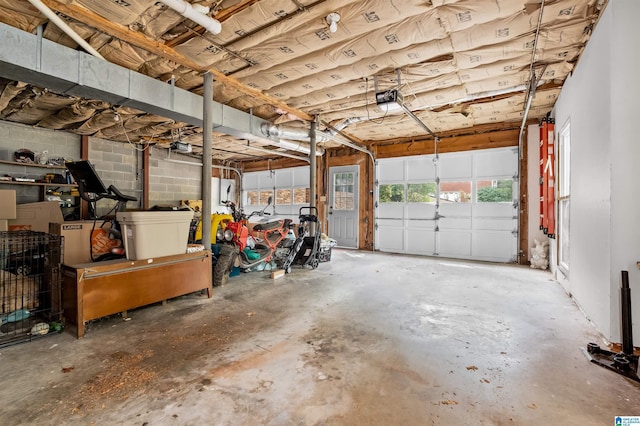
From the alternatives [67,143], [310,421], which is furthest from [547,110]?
[67,143]

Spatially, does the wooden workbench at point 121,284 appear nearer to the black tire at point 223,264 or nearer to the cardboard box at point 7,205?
the black tire at point 223,264

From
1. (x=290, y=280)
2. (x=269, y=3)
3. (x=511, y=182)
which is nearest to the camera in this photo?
(x=269, y=3)

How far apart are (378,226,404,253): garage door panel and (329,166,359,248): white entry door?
726 mm

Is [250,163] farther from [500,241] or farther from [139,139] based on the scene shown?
[500,241]

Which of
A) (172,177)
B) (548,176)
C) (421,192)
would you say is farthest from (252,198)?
(548,176)

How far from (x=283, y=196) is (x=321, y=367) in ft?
26.1

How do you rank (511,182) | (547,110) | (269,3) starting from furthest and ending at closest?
(511,182)
(547,110)
(269,3)

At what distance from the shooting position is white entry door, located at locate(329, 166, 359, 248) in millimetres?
8062

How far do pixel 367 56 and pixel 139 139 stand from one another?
6.31m

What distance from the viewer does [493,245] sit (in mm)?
6145

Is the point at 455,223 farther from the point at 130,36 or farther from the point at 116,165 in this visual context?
the point at 116,165

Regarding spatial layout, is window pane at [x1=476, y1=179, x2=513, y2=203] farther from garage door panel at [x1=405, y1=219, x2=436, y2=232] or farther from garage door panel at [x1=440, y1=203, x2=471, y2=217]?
garage door panel at [x1=405, y1=219, x2=436, y2=232]

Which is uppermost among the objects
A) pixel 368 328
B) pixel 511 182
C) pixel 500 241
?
pixel 511 182

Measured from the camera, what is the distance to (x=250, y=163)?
10.3 meters
